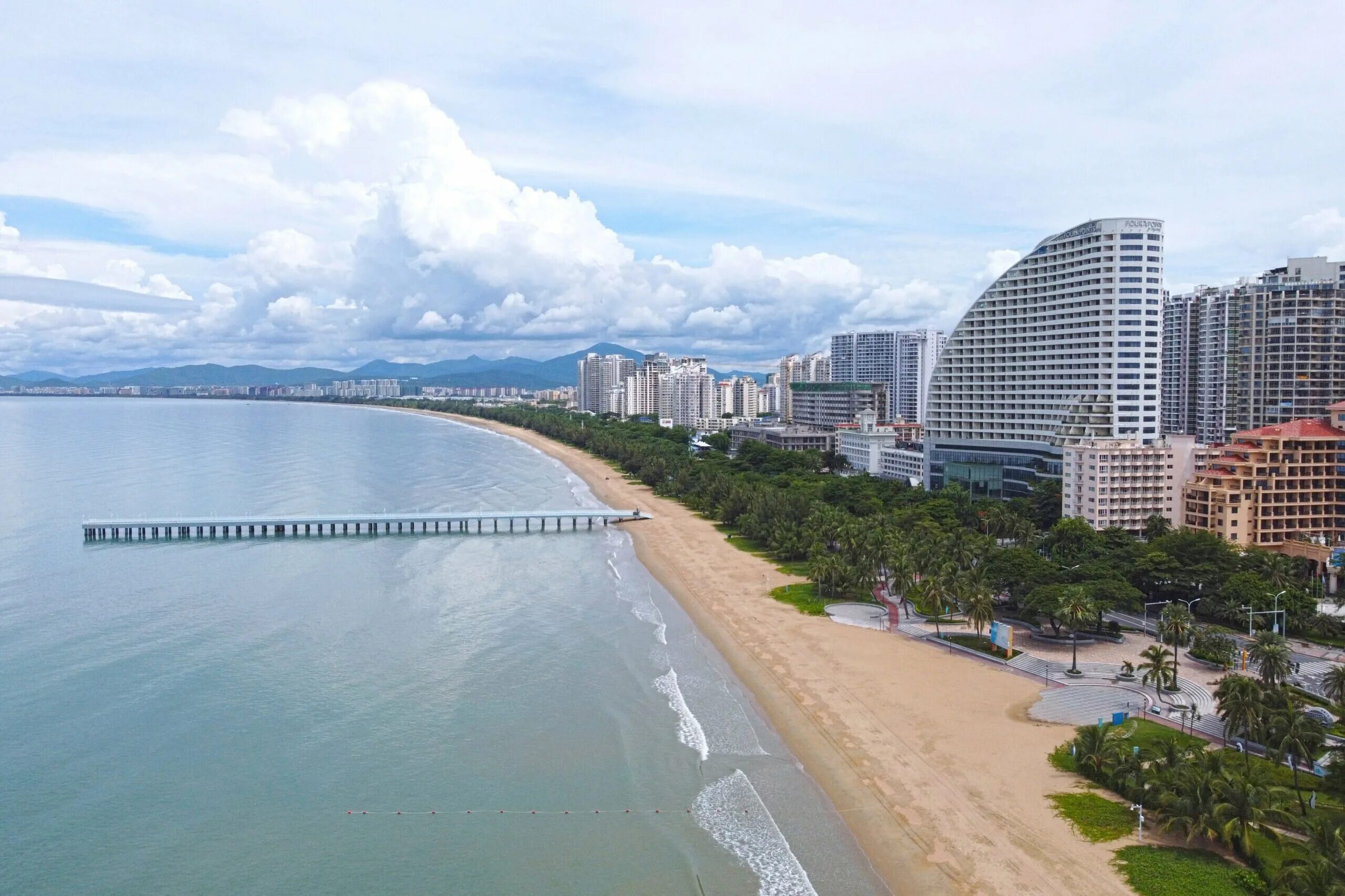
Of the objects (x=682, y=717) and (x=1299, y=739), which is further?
(x=682, y=717)

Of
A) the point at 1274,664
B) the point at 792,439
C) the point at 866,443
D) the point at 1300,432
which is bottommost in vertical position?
the point at 1274,664

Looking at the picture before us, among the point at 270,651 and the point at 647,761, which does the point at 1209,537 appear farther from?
the point at 270,651

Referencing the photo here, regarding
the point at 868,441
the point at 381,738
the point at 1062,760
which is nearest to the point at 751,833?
the point at 1062,760

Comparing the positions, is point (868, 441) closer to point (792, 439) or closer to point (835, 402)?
point (792, 439)

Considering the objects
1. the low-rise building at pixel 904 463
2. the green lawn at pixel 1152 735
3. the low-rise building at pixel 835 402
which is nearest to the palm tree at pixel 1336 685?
the green lawn at pixel 1152 735

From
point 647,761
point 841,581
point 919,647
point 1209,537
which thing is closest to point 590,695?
point 647,761

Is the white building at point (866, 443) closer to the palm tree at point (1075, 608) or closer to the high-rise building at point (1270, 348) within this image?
the high-rise building at point (1270, 348)
